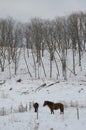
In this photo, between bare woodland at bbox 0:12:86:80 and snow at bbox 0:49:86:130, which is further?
bare woodland at bbox 0:12:86:80

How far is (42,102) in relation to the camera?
74.6ft

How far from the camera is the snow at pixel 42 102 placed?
1188 cm

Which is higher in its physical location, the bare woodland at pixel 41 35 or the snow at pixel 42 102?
the bare woodland at pixel 41 35

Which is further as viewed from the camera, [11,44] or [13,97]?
[11,44]

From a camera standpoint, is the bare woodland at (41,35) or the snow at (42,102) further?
the bare woodland at (41,35)

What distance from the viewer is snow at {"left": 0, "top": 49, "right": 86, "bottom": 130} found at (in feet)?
39.0

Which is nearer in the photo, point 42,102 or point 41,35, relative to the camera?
point 42,102

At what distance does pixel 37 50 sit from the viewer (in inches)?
2051

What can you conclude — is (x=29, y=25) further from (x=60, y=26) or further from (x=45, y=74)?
(x=45, y=74)

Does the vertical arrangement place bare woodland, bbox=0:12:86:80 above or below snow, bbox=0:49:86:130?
above

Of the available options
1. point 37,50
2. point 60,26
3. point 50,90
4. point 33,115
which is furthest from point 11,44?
point 33,115

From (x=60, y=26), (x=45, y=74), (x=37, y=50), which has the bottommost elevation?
(x=45, y=74)

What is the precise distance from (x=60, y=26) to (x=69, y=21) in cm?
194

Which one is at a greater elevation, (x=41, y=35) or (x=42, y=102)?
(x=41, y=35)
